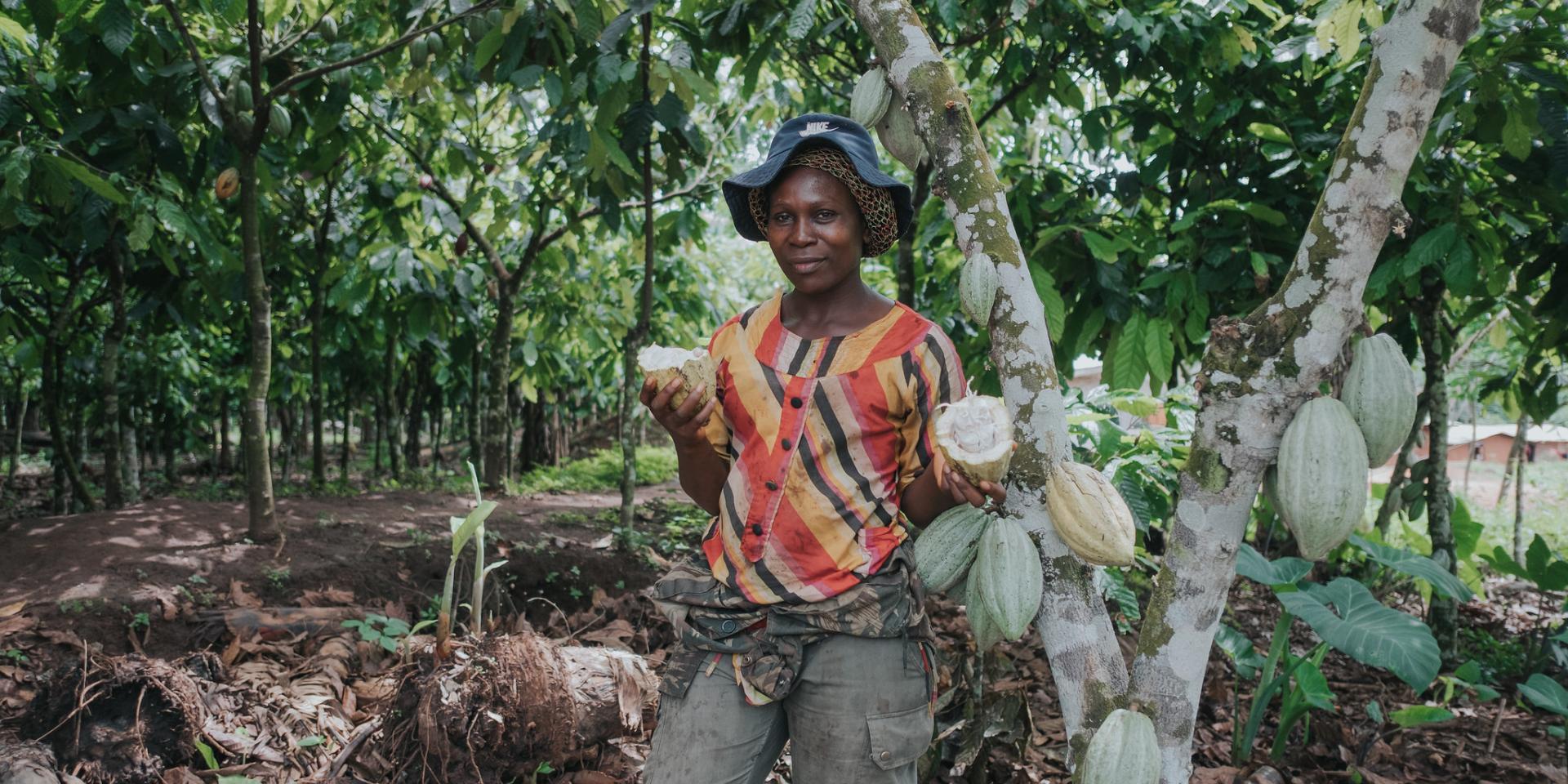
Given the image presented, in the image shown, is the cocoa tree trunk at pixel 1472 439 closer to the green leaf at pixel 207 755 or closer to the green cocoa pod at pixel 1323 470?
the green cocoa pod at pixel 1323 470

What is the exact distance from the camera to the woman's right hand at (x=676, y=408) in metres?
1.19

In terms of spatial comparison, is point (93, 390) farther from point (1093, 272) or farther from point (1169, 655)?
point (1169, 655)

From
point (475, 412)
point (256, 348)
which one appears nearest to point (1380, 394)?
point (256, 348)

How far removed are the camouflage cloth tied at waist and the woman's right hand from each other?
27cm

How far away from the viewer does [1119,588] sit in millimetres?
1973

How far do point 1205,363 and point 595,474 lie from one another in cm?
846

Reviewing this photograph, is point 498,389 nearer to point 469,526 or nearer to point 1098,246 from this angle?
point 469,526

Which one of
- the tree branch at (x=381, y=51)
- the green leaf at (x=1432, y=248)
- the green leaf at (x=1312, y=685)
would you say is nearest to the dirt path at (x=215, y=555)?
the tree branch at (x=381, y=51)

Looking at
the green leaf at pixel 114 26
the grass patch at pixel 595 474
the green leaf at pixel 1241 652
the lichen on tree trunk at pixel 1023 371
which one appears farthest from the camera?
the grass patch at pixel 595 474

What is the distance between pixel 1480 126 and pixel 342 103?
348 centimetres

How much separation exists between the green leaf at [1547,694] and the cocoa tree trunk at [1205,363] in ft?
5.32

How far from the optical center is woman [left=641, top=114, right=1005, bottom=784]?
4.32ft

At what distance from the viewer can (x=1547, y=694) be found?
2107 millimetres

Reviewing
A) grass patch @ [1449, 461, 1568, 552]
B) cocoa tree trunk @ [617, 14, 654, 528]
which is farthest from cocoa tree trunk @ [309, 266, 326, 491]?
grass patch @ [1449, 461, 1568, 552]
